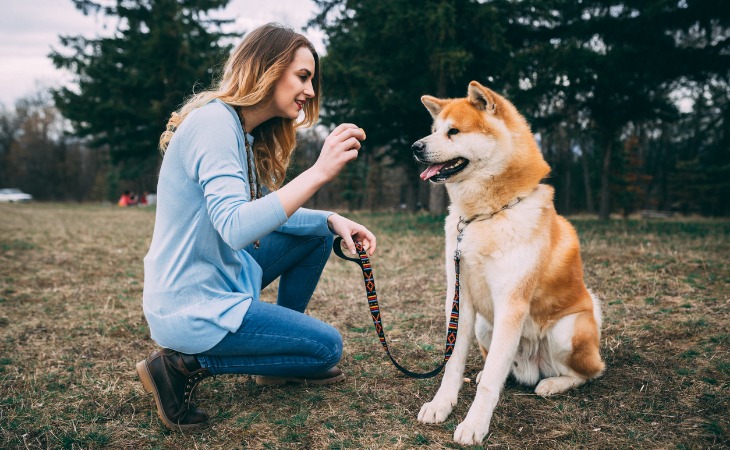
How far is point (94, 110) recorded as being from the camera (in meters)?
18.5

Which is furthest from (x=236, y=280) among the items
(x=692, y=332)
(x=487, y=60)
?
(x=487, y=60)

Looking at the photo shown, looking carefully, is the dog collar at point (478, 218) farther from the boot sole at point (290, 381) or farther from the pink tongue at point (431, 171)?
the boot sole at point (290, 381)

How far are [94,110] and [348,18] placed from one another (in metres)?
12.2

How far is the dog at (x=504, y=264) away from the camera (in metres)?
2.17

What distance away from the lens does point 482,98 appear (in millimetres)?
2559

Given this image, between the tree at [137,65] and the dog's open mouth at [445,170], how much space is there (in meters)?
18.0

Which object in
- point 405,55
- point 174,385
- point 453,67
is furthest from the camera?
point 405,55

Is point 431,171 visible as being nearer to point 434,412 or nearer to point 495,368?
point 495,368

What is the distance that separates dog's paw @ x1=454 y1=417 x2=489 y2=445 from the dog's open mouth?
3.96 ft

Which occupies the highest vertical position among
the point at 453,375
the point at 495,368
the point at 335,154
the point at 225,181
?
the point at 335,154

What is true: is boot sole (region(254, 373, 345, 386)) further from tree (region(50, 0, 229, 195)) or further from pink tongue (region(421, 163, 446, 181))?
tree (region(50, 0, 229, 195))

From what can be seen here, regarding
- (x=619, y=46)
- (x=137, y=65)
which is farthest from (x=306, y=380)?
(x=137, y=65)

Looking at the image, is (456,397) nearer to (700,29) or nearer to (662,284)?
(662,284)

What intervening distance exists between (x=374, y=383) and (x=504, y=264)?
985 millimetres
